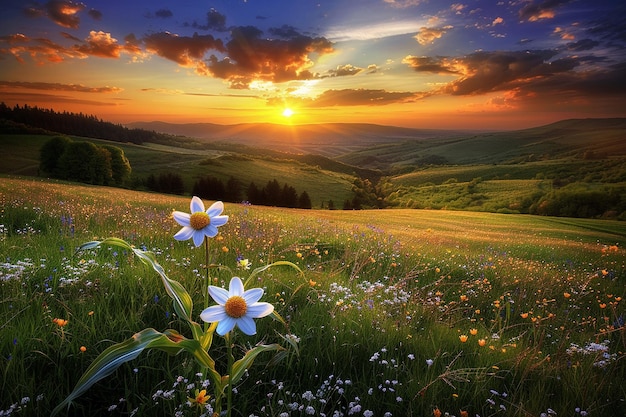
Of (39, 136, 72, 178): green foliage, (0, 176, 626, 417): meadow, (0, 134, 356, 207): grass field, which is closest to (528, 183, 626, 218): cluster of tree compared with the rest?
(0, 134, 356, 207): grass field

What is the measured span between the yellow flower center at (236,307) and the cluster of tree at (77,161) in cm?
8769

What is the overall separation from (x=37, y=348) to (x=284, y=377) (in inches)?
80.1

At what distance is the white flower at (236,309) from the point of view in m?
1.74

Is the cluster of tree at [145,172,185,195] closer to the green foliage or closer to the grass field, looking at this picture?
the grass field

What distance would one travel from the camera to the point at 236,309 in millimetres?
1785

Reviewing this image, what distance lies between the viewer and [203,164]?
138 m

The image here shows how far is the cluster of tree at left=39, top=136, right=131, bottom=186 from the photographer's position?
246 ft

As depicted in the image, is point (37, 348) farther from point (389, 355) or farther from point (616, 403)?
point (616, 403)

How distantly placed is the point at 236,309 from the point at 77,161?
8916 cm

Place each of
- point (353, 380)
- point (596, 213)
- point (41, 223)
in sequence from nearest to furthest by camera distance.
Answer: point (353, 380)
point (41, 223)
point (596, 213)

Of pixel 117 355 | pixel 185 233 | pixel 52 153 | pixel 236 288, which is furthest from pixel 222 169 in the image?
pixel 117 355

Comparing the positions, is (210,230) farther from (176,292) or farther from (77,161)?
(77,161)

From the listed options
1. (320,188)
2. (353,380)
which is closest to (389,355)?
(353,380)

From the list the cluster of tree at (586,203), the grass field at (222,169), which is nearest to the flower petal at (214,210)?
the cluster of tree at (586,203)
